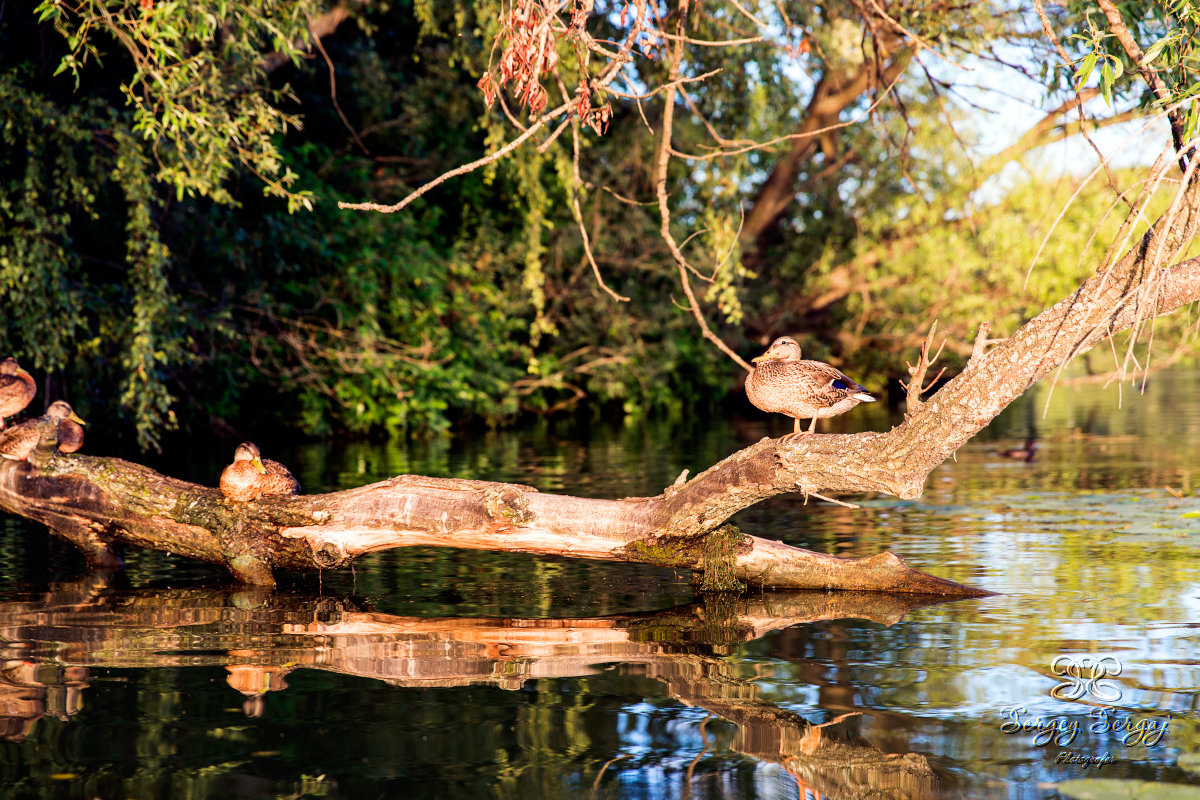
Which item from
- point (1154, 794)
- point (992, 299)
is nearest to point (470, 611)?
point (1154, 794)

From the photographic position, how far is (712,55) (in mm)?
15141

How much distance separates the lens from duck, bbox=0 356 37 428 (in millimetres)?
8344

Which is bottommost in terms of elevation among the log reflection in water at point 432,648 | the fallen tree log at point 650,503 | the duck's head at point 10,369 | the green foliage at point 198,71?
the log reflection in water at point 432,648

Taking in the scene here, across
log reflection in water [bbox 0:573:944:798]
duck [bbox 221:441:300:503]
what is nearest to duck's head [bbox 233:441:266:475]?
duck [bbox 221:441:300:503]

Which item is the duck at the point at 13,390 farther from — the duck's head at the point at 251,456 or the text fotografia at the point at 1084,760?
the text fotografia at the point at 1084,760

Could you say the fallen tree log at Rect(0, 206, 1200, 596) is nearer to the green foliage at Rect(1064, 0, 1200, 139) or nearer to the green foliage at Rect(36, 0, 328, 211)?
the green foliage at Rect(1064, 0, 1200, 139)

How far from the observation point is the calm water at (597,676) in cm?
410

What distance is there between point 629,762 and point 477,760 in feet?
1.79

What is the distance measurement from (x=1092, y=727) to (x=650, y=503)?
10.2ft

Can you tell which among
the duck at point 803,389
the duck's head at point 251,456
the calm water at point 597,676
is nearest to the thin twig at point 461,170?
the calm water at point 597,676

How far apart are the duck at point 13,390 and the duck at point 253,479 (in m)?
1.87

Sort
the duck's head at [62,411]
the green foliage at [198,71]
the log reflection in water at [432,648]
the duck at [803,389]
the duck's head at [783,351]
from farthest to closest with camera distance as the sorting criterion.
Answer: the duck's head at [62,411] < the green foliage at [198,71] < the duck's head at [783,351] < the duck at [803,389] < the log reflection in water at [432,648]

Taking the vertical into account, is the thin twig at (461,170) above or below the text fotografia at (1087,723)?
above

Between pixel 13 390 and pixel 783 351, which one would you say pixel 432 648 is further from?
pixel 13 390
